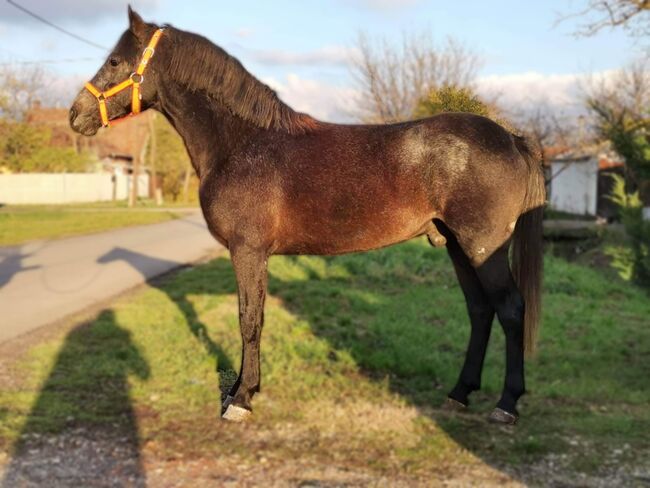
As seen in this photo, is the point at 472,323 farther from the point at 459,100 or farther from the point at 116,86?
the point at 116,86

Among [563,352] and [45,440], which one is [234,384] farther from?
[563,352]

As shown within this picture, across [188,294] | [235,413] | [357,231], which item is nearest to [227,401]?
[235,413]

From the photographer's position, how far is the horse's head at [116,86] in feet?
8.60

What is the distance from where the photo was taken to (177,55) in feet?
8.63

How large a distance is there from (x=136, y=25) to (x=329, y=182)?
0.95 meters

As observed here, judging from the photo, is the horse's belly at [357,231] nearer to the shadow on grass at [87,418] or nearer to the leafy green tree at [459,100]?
the leafy green tree at [459,100]

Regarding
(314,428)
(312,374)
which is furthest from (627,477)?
(312,374)

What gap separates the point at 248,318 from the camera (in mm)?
2727

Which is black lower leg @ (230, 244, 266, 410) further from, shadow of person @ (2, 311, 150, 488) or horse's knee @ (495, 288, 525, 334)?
shadow of person @ (2, 311, 150, 488)

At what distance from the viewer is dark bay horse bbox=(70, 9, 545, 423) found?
238cm

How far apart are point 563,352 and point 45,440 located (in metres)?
6.91

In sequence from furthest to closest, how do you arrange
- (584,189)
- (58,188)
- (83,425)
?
(58,188) < (584,189) < (83,425)

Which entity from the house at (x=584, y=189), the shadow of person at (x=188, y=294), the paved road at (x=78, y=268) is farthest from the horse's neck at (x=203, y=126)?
the house at (x=584, y=189)

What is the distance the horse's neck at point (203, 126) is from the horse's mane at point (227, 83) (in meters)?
0.04
